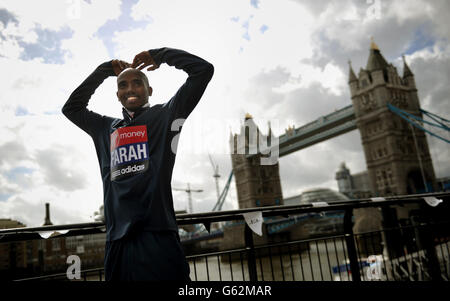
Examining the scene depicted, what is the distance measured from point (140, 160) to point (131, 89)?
35cm

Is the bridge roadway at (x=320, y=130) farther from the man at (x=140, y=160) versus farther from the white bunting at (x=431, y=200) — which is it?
the man at (x=140, y=160)

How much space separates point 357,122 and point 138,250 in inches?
1486

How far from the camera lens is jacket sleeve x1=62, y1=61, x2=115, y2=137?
5.43ft

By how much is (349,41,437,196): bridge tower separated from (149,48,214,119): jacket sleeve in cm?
3224

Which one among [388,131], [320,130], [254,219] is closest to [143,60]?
[254,219]

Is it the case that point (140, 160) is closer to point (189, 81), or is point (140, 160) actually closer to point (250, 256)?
point (189, 81)

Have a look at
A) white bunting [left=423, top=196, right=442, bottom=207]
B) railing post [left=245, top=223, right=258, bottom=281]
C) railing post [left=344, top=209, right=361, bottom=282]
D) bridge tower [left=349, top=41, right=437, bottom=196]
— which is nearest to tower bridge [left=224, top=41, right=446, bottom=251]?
bridge tower [left=349, top=41, right=437, bottom=196]

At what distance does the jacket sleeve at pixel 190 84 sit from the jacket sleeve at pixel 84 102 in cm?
41

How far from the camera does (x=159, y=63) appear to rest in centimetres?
161

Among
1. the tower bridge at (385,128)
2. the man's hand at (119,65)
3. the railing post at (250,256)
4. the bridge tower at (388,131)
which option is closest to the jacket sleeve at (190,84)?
the man's hand at (119,65)

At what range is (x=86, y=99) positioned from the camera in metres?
1.69

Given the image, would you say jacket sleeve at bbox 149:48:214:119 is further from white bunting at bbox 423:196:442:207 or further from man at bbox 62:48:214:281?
white bunting at bbox 423:196:442:207

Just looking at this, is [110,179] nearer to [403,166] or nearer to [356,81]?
[403,166]
